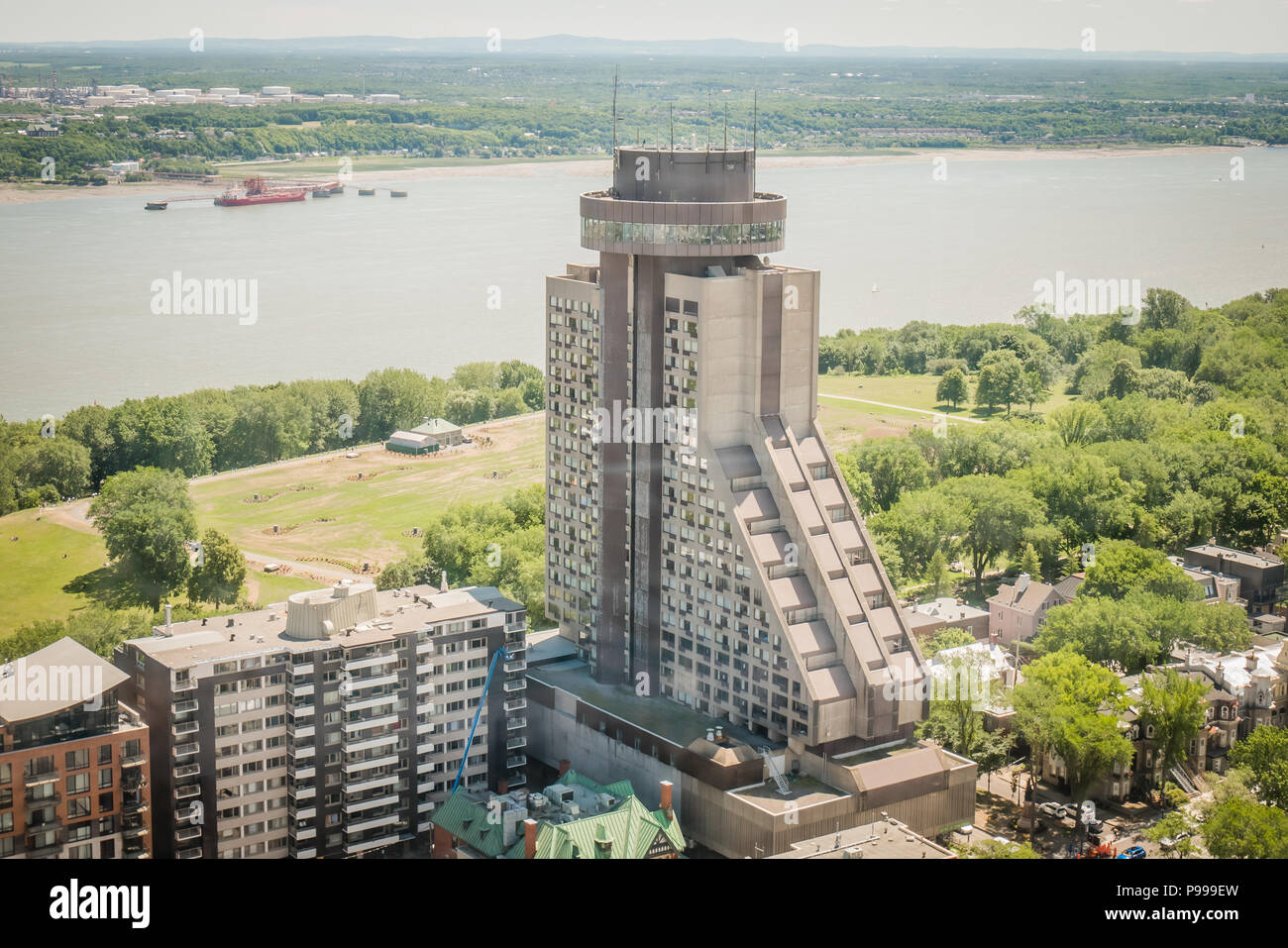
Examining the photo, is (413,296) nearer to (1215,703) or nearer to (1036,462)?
(1036,462)

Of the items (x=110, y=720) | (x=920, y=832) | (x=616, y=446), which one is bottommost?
(x=920, y=832)

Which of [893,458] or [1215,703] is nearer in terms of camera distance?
[1215,703]

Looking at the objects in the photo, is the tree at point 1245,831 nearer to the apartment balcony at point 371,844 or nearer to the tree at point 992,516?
the apartment balcony at point 371,844

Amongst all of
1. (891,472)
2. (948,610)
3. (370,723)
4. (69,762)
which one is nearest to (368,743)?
(370,723)

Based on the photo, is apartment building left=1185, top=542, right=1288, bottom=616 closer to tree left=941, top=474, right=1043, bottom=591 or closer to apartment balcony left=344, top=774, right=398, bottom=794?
tree left=941, top=474, right=1043, bottom=591

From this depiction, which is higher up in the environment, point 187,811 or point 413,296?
point 413,296

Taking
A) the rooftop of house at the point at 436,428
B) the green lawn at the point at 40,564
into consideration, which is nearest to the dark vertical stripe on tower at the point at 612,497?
the green lawn at the point at 40,564

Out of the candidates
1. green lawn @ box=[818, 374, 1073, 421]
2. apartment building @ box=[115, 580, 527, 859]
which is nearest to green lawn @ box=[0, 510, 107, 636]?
apartment building @ box=[115, 580, 527, 859]

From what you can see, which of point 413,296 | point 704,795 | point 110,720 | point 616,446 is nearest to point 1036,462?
point 616,446

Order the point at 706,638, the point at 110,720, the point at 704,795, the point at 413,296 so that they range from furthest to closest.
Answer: the point at 413,296 → the point at 706,638 → the point at 704,795 → the point at 110,720
